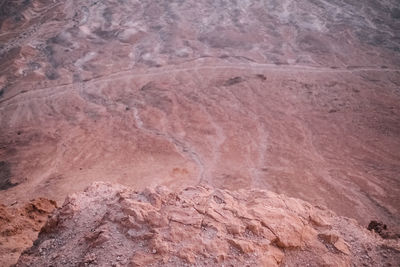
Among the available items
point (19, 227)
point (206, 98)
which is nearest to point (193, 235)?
point (19, 227)

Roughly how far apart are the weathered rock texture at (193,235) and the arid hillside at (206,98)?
8.30 m

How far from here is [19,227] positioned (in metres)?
9.52

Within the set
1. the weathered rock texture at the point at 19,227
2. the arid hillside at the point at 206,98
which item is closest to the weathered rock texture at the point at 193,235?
the weathered rock texture at the point at 19,227

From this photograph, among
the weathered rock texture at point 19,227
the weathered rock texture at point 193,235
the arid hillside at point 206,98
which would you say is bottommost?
the arid hillside at point 206,98

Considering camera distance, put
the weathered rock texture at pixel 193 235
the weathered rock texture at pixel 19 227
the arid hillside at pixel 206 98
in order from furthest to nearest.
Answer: the arid hillside at pixel 206 98
the weathered rock texture at pixel 19 227
the weathered rock texture at pixel 193 235

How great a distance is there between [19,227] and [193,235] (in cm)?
627

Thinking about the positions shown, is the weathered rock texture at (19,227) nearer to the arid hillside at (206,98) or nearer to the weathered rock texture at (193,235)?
the weathered rock texture at (193,235)

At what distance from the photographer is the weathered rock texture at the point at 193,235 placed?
587 cm

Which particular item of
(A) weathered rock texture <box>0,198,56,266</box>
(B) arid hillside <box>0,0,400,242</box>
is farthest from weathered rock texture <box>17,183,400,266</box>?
(B) arid hillside <box>0,0,400,242</box>

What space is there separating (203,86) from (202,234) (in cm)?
2550

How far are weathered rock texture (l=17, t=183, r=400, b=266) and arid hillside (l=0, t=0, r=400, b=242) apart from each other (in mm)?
8297

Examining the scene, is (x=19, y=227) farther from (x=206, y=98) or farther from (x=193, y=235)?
(x=206, y=98)

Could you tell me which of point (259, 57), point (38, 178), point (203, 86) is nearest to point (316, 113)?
point (203, 86)

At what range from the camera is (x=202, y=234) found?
6281mm
